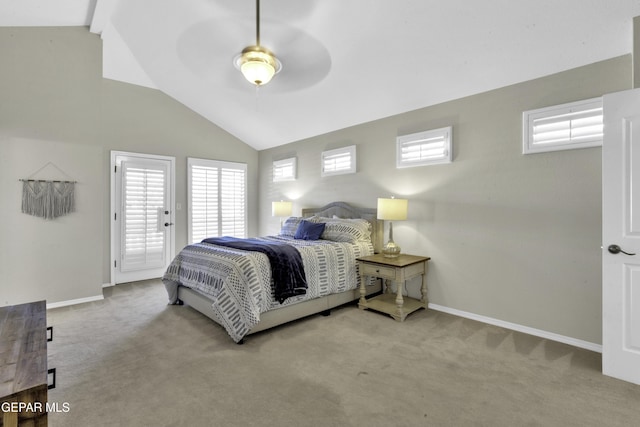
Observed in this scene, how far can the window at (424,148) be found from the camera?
11.6 ft

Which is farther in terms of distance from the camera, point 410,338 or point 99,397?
point 410,338

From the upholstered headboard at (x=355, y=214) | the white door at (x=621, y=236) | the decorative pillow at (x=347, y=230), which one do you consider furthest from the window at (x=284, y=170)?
the white door at (x=621, y=236)

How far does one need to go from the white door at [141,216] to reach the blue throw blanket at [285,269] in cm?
264

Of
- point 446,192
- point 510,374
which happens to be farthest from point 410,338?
point 446,192

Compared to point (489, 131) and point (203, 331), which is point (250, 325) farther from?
point (489, 131)

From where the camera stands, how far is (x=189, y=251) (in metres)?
3.61

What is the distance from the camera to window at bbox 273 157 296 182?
18.4 feet

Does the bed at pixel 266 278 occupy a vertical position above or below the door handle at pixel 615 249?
below

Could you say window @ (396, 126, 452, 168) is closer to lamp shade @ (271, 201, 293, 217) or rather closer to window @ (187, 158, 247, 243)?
lamp shade @ (271, 201, 293, 217)

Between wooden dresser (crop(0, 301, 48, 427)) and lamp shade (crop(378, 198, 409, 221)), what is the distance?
3152 millimetres

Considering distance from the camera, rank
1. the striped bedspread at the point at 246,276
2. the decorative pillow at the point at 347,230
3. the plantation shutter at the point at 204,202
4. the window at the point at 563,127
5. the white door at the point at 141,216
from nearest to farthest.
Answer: the window at the point at 563,127, the striped bedspread at the point at 246,276, the decorative pillow at the point at 347,230, the white door at the point at 141,216, the plantation shutter at the point at 204,202

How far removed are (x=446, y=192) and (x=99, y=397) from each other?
3.67 metres

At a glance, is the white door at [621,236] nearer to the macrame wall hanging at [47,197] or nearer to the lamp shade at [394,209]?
the lamp shade at [394,209]

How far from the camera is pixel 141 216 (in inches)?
196
